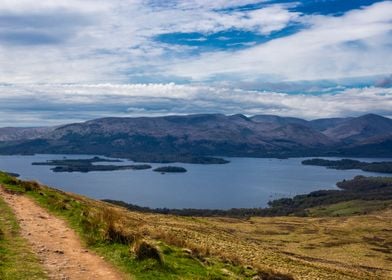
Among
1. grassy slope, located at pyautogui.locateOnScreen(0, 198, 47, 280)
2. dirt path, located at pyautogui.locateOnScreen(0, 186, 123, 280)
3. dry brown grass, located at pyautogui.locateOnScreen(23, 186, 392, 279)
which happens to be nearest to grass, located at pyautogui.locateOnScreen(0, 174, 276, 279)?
dry brown grass, located at pyautogui.locateOnScreen(23, 186, 392, 279)

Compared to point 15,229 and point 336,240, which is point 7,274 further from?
point 336,240

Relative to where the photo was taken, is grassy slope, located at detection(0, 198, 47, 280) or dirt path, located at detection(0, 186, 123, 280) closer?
grassy slope, located at detection(0, 198, 47, 280)

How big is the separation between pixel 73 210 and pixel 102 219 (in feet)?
21.2

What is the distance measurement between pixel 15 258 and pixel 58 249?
8.98ft

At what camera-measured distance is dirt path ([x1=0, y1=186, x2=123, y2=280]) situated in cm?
1847

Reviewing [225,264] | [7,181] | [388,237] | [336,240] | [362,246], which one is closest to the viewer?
[225,264]

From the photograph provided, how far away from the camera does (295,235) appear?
464ft

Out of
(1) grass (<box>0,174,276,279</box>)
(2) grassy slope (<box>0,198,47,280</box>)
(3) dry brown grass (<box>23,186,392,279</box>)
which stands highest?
(2) grassy slope (<box>0,198,47,280</box>)

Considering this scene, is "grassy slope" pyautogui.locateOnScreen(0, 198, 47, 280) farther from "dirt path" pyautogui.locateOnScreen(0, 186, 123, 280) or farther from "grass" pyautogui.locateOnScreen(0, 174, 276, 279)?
"grass" pyautogui.locateOnScreen(0, 174, 276, 279)

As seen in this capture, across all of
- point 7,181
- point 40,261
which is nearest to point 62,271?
point 40,261

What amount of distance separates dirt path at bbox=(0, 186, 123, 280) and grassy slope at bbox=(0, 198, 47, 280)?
0.40 m

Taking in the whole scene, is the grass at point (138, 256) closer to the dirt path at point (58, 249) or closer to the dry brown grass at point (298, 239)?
the dry brown grass at point (298, 239)

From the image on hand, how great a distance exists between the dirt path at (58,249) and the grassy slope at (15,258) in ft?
1.31

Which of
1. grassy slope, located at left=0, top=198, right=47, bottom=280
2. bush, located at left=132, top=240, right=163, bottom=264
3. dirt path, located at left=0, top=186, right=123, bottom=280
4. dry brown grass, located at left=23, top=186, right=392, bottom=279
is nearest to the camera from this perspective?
grassy slope, located at left=0, top=198, right=47, bottom=280
